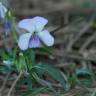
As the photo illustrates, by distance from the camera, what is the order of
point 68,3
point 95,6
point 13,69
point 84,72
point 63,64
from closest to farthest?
point 13,69, point 84,72, point 63,64, point 95,6, point 68,3

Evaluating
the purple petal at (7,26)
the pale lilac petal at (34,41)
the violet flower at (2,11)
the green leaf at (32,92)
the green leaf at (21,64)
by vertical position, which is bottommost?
the green leaf at (32,92)

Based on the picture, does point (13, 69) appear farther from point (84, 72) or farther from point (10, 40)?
point (10, 40)

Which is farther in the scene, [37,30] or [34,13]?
[34,13]

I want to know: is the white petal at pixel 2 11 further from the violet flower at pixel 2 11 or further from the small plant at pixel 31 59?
the small plant at pixel 31 59

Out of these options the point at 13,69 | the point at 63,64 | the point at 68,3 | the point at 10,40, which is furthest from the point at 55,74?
the point at 68,3

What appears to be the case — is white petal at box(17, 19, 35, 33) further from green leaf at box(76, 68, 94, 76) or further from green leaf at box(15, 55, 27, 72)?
green leaf at box(76, 68, 94, 76)

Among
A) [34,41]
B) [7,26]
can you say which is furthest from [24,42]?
[7,26]

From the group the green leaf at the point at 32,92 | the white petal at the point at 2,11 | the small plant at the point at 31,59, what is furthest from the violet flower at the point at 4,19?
the green leaf at the point at 32,92

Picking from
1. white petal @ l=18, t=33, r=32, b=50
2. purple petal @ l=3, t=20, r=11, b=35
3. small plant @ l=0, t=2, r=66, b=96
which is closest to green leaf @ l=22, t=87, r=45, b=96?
small plant @ l=0, t=2, r=66, b=96
